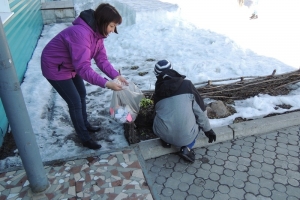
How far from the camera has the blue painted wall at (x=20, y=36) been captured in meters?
4.34

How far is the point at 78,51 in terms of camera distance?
2531 mm

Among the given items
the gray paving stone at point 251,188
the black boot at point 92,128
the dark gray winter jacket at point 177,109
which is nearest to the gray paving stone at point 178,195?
the dark gray winter jacket at point 177,109

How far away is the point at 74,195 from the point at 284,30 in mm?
8117

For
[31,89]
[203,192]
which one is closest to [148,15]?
[31,89]

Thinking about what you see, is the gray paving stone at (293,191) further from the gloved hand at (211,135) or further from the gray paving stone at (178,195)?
the gray paving stone at (178,195)

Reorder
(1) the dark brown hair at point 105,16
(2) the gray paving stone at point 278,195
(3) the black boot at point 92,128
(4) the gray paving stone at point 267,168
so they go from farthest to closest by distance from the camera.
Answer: (3) the black boot at point 92,128 → (4) the gray paving stone at point 267,168 → (2) the gray paving stone at point 278,195 → (1) the dark brown hair at point 105,16

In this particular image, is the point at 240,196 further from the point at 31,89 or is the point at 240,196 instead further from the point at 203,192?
the point at 31,89

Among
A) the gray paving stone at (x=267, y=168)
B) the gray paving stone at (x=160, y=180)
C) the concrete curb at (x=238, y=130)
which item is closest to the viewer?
the gray paving stone at (x=160, y=180)

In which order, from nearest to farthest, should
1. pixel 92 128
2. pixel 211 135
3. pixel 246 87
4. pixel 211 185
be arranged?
pixel 211 185, pixel 211 135, pixel 92 128, pixel 246 87

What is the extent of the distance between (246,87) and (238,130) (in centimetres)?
131

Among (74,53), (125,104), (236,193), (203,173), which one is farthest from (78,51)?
(236,193)

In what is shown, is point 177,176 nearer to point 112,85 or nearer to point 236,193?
point 236,193

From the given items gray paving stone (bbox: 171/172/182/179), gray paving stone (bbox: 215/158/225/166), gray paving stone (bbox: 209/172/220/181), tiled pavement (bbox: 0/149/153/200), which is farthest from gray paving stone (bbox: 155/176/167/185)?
gray paving stone (bbox: 215/158/225/166)

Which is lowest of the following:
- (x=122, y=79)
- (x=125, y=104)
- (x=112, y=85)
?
(x=125, y=104)
